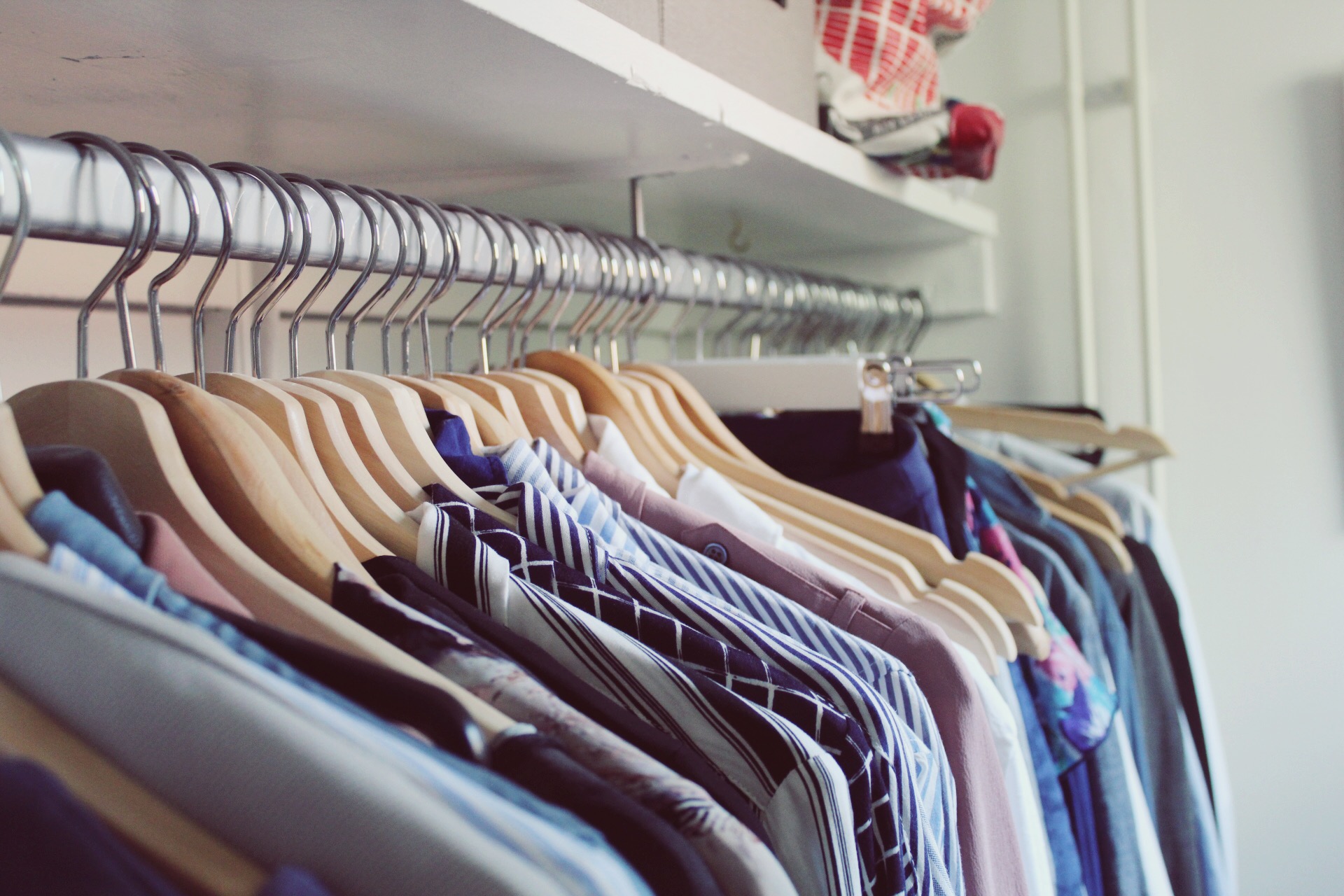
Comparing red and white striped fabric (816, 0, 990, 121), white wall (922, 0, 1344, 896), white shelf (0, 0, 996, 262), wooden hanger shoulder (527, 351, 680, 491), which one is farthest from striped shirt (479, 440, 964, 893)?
white wall (922, 0, 1344, 896)

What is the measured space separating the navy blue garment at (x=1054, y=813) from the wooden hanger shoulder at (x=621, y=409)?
27cm

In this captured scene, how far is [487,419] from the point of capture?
2.06 ft

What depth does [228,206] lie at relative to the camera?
496 millimetres

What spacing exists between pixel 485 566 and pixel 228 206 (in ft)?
0.69

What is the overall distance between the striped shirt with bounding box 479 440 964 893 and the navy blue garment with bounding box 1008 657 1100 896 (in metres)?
0.19

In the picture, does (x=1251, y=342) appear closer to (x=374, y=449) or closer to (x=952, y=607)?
(x=952, y=607)

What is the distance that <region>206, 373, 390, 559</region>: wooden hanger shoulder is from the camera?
48 centimetres

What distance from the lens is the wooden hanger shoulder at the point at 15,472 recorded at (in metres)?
0.35

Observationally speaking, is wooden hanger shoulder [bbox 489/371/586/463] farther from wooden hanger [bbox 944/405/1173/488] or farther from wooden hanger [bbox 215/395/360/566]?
wooden hanger [bbox 944/405/1173/488]

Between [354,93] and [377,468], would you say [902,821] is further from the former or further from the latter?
[354,93]

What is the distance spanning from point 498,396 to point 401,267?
10cm

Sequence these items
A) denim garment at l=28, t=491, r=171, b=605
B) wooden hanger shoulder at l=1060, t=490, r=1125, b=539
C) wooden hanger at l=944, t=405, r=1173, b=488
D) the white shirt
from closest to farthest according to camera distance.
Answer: denim garment at l=28, t=491, r=171, b=605
the white shirt
wooden hanger shoulder at l=1060, t=490, r=1125, b=539
wooden hanger at l=944, t=405, r=1173, b=488

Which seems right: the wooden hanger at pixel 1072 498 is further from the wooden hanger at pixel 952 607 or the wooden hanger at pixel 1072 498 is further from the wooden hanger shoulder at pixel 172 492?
the wooden hanger shoulder at pixel 172 492

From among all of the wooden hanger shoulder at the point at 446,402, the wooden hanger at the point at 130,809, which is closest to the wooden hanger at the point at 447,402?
the wooden hanger shoulder at the point at 446,402
